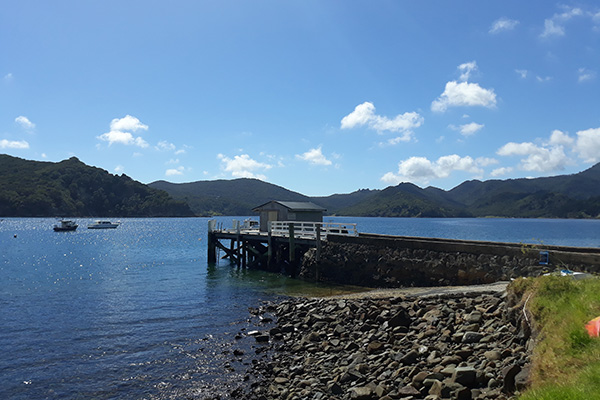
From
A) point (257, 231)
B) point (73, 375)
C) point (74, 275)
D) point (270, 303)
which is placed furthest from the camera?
point (257, 231)

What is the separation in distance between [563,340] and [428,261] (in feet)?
49.7

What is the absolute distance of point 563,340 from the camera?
703cm

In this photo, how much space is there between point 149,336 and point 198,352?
3.20 metres

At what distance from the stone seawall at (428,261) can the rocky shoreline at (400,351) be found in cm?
521

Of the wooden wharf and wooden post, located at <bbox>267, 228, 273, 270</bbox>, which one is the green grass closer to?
the wooden wharf

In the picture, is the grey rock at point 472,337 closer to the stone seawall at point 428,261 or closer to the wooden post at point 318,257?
the stone seawall at point 428,261

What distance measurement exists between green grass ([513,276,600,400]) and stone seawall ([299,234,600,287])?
6.99 meters

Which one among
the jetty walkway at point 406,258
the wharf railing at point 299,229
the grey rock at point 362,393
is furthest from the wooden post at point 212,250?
the grey rock at point 362,393

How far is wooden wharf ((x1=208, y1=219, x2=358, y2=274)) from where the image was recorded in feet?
96.1

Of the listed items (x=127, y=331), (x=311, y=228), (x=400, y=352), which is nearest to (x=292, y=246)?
(x=311, y=228)

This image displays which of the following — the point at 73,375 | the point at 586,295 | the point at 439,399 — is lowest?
the point at 73,375

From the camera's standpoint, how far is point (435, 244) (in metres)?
21.9

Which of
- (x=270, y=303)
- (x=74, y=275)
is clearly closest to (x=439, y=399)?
(x=270, y=303)

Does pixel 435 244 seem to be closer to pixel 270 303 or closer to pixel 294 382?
pixel 270 303
